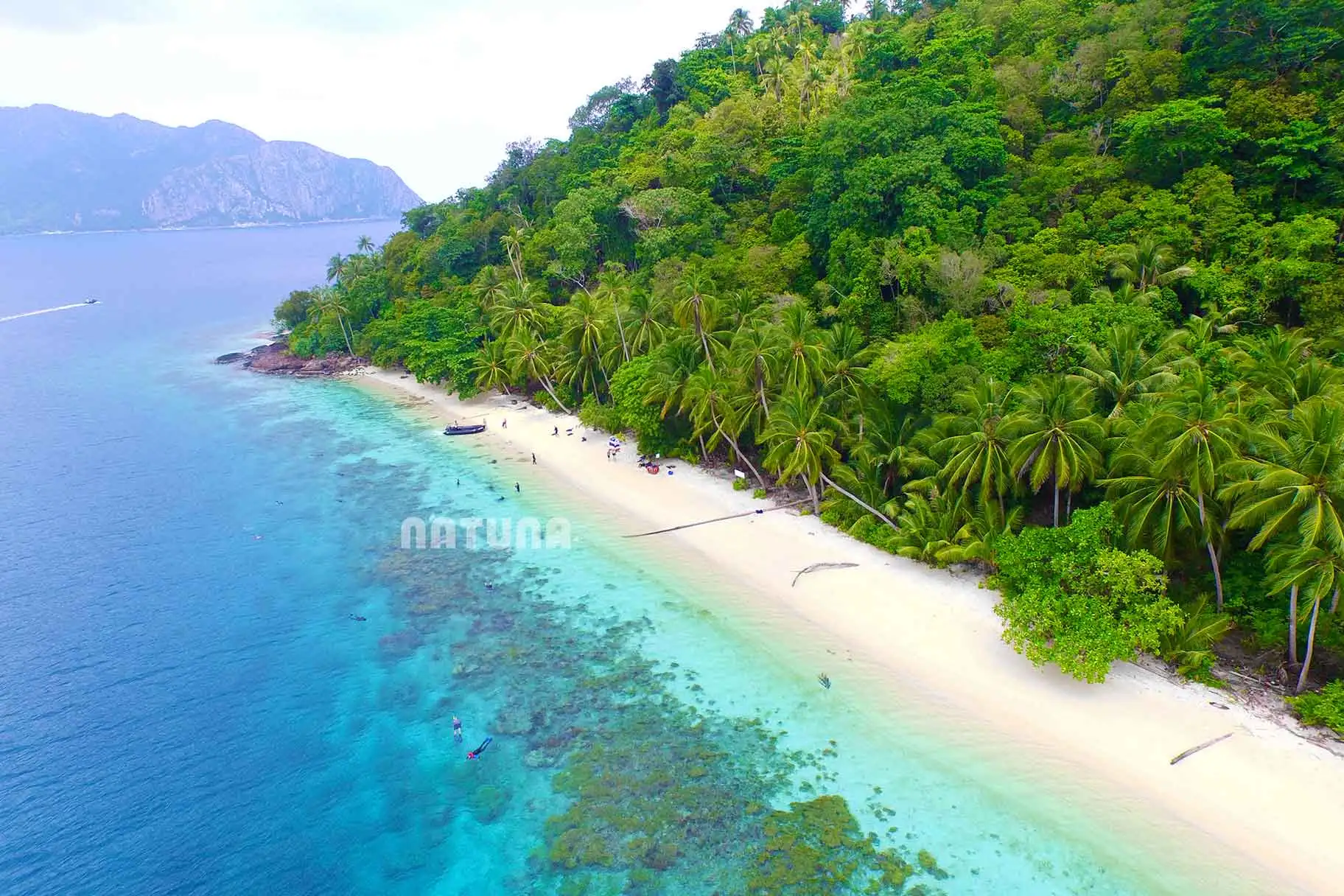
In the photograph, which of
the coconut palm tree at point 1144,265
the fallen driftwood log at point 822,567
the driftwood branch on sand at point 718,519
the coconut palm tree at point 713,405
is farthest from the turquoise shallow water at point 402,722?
the coconut palm tree at point 1144,265

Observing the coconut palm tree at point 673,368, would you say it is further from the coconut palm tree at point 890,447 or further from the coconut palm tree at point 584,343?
the coconut palm tree at point 890,447

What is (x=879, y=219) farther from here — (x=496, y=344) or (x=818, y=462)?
(x=496, y=344)

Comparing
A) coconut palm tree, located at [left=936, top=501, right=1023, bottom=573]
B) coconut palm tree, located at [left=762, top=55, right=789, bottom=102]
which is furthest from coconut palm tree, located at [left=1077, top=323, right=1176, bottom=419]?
coconut palm tree, located at [left=762, top=55, right=789, bottom=102]

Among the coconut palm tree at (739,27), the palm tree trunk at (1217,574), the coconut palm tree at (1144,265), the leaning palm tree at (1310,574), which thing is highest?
the coconut palm tree at (739,27)

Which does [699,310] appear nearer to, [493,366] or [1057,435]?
[1057,435]

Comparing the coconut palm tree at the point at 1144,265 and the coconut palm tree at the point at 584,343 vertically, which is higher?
the coconut palm tree at the point at 1144,265

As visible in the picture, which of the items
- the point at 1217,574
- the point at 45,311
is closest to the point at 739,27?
the point at 1217,574
